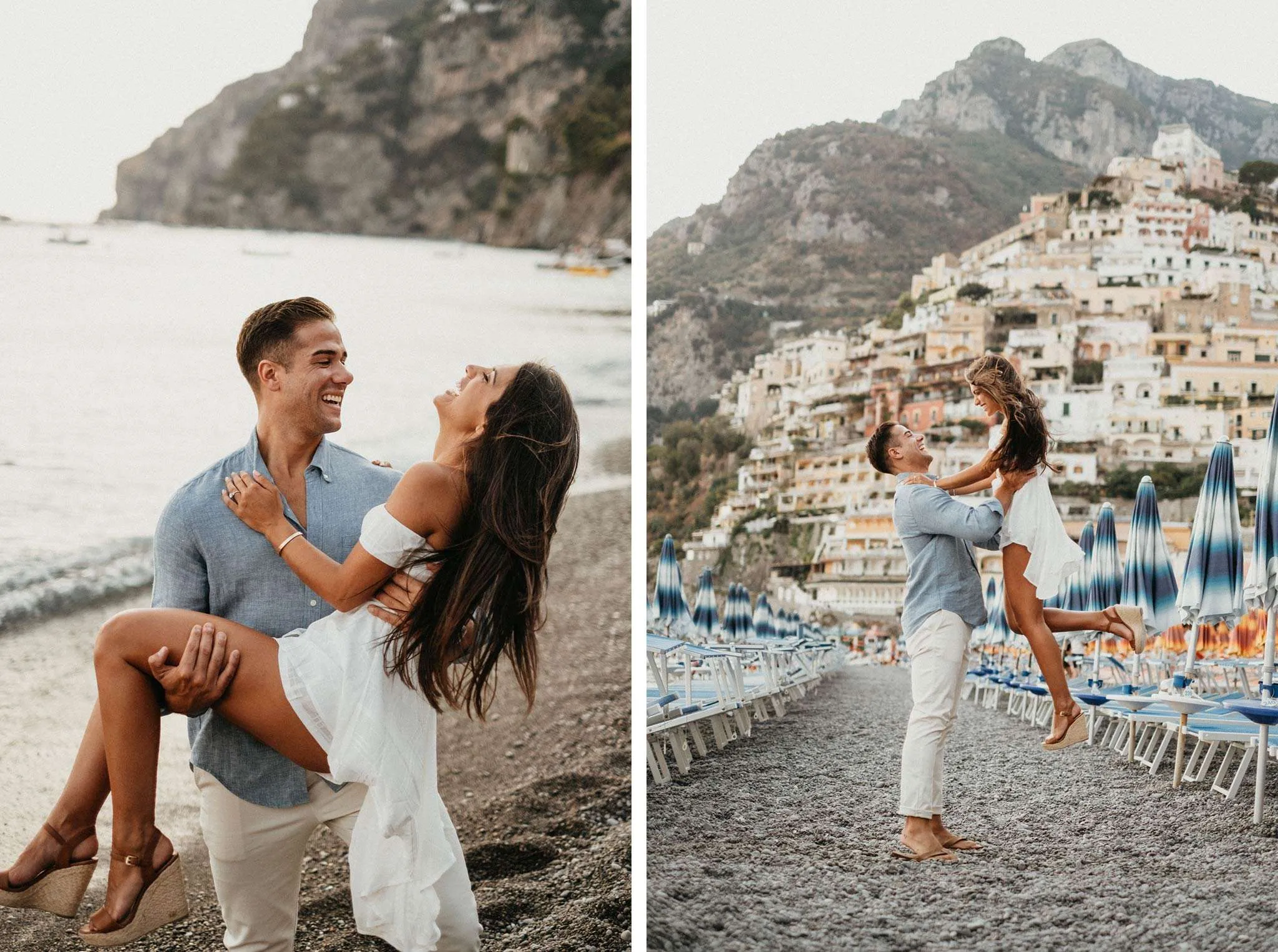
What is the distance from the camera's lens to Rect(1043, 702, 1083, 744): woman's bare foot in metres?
3.97

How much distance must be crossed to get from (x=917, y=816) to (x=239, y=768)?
2141 mm

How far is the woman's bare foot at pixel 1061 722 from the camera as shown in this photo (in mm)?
3971

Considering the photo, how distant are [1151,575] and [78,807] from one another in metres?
3.07

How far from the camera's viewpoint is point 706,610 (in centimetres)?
471

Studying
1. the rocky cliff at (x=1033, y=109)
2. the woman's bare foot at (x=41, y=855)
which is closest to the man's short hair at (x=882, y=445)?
the rocky cliff at (x=1033, y=109)

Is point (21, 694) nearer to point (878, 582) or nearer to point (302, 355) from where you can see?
point (302, 355)

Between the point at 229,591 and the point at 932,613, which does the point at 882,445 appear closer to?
the point at 932,613

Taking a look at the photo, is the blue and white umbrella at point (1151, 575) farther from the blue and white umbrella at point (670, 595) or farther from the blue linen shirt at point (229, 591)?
the blue linen shirt at point (229, 591)

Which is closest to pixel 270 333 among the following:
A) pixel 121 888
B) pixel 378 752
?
pixel 378 752

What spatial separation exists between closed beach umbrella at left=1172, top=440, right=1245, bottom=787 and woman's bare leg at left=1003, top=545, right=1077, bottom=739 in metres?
0.35

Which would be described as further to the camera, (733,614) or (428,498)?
(733,614)

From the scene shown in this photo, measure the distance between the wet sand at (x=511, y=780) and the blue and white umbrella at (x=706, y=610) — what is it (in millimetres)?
805

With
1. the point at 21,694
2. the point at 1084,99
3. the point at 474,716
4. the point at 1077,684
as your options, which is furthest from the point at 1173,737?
the point at 21,694

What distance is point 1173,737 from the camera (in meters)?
3.93
